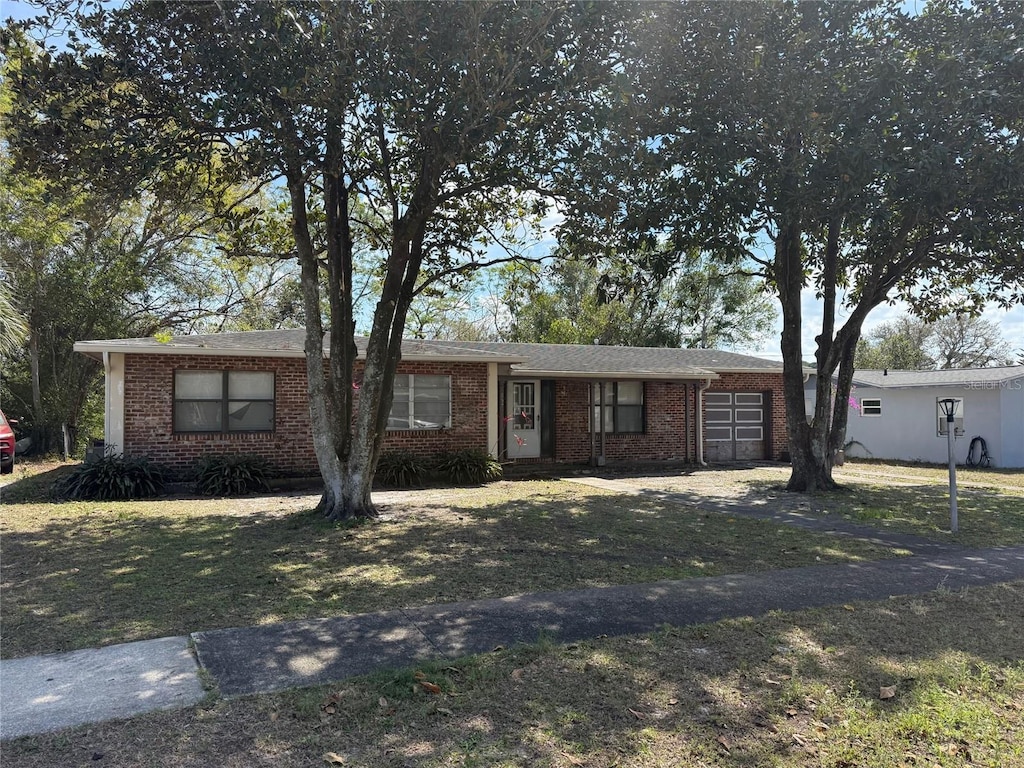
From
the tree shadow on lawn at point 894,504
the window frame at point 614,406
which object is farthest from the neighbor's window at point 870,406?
the window frame at point 614,406

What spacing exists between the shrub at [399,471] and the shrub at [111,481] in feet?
12.8

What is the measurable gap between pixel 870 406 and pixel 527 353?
11819 millimetres

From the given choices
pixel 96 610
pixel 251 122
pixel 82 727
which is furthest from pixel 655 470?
pixel 82 727

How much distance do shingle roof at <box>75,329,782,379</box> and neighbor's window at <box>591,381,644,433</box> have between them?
1.94 feet

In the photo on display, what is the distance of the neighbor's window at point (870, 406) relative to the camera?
73.7ft

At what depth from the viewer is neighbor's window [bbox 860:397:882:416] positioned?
22.5 meters

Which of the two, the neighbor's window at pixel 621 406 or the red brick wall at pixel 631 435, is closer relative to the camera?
the red brick wall at pixel 631 435

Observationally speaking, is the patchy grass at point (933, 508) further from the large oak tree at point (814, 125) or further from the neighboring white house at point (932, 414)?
the neighboring white house at point (932, 414)

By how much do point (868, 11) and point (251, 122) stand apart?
332 inches

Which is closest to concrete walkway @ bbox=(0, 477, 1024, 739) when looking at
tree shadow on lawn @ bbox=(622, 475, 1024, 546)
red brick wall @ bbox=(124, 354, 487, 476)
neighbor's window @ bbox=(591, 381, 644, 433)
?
tree shadow on lawn @ bbox=(622, 475, 1024, 546)

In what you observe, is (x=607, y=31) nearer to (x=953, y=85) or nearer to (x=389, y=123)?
(x=389, y=123)

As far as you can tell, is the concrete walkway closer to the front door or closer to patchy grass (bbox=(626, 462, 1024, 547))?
patchy grass (bbox=(626, 462, 1024, 547))

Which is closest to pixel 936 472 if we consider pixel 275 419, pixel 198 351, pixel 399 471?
Answer: pixel 399 471

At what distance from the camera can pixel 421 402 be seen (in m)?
15.2
